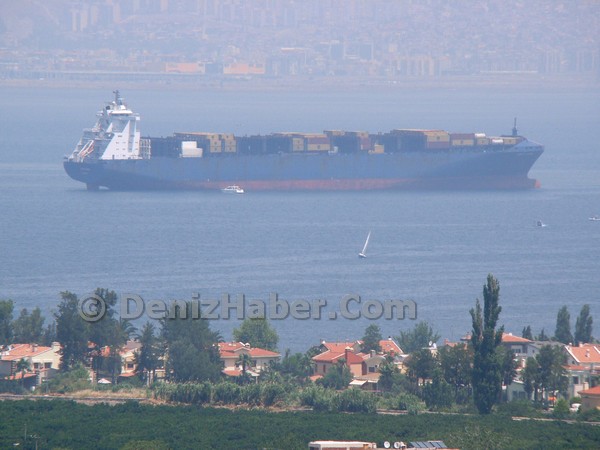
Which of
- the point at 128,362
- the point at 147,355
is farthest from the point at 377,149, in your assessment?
the point at 147,355

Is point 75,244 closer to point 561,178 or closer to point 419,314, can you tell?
point 419,314

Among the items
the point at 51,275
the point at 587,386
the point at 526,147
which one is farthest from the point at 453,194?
the point at 587,386

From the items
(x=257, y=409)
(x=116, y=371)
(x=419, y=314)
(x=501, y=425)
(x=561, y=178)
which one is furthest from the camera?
(x=561, y=178)

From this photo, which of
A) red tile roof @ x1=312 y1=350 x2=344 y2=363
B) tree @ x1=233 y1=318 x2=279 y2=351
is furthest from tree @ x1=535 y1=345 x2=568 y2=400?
tree @ x1=233 y1=318 x2=279 y2=351

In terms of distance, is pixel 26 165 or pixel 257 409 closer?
pixel 257 409

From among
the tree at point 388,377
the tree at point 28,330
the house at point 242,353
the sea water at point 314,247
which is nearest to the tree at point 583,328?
the sea water at point 314,247

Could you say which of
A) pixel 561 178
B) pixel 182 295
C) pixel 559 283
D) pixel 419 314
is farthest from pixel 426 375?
pixel 561 178

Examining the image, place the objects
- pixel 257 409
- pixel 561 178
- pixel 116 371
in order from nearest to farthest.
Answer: pixel 257 409
pixel 116 371
pixel 561 178
